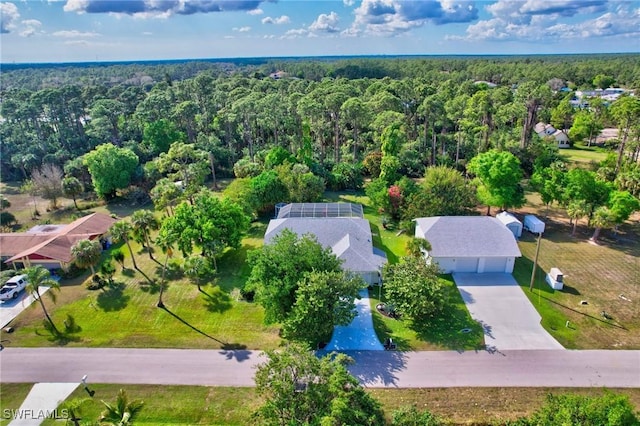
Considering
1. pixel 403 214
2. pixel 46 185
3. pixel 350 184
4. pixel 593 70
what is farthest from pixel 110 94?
pixel 593 70

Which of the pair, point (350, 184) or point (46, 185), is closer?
point (46, 185)

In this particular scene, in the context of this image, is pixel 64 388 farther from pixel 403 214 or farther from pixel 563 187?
pixel 563 187

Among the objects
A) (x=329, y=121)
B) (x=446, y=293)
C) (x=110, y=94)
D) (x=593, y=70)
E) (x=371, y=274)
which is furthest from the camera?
(x=593, y=70)

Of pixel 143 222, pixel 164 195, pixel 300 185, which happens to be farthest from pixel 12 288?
pixel 300 185

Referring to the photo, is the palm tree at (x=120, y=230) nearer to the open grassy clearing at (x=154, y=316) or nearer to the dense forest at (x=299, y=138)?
the open grassy clearing at (x=154, y=316)

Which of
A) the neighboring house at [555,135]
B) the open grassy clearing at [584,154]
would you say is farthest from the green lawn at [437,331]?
the neighboring house at [555,135]

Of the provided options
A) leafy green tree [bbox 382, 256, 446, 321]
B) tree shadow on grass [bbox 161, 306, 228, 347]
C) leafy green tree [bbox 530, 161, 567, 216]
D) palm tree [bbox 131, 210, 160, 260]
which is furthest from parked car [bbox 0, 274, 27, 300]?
leafy green tree [bbox 530, 161, 567, 216]
